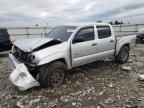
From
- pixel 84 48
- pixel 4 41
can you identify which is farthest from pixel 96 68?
pixel 4 41

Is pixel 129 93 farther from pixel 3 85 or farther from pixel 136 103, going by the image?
pixel 3 85

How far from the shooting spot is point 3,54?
1220cm

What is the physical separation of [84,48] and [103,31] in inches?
55.5

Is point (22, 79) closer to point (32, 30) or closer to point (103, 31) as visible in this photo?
point (103, 31)

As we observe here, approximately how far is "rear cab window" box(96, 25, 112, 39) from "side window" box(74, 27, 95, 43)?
1.17 ft

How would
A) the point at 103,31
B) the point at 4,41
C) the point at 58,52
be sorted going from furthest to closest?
the point at 4,41
the point at 103,31
the point at 58,52

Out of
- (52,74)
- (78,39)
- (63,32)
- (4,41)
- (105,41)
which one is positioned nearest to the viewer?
(52,74)

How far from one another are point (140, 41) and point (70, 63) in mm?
11247

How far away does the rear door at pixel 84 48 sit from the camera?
21.4ft

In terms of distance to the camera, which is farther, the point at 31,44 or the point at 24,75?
the point at 31,44

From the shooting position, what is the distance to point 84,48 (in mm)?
6754

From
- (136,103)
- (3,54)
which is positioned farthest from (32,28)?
(136,103)

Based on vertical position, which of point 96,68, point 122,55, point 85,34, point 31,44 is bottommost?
point 96,68

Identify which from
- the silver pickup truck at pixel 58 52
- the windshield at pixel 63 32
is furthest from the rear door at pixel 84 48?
the windshield at pixel 63 32
